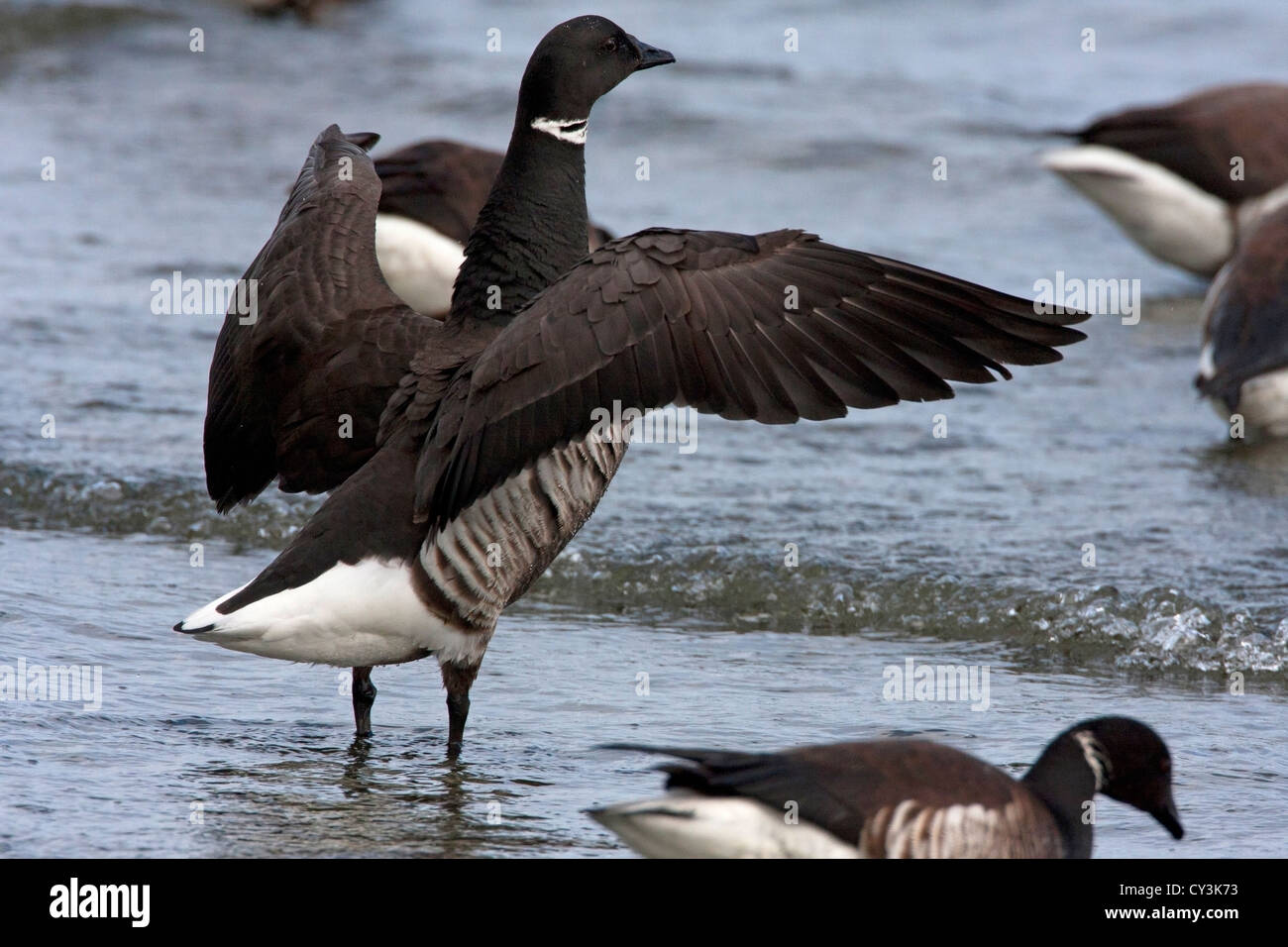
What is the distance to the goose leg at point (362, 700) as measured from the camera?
16.6 ft

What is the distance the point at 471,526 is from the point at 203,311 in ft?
18.0

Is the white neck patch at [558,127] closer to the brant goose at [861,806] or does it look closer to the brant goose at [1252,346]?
the brant goose at [861,806]

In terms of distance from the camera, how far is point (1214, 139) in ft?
36.0

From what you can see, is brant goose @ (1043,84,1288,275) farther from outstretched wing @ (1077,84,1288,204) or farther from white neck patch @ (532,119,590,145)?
white neck patch @ (532,119,590,145)

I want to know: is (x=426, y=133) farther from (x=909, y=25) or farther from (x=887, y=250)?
(x=909, y=25)

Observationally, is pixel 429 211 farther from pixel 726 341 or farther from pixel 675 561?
pixel 726 341

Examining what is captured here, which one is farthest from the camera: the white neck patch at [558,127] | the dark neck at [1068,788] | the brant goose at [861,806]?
the white neck patch at [558,127]

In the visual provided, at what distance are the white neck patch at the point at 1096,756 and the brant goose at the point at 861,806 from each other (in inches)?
2.0

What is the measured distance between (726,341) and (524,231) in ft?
3.43

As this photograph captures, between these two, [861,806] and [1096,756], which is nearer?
[861,806]

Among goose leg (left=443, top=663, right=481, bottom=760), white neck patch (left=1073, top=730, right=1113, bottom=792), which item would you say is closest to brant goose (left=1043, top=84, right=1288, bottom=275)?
goose leg (left=443, top=663, right=481, bottom=760)

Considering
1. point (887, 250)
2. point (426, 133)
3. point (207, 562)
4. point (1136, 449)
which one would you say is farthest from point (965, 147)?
point (207, 562)

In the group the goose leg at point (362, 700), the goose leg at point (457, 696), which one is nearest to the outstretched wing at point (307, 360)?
the goose leg at point (362, 700)

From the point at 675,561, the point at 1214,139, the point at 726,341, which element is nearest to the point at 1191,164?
the point at 1214,139
